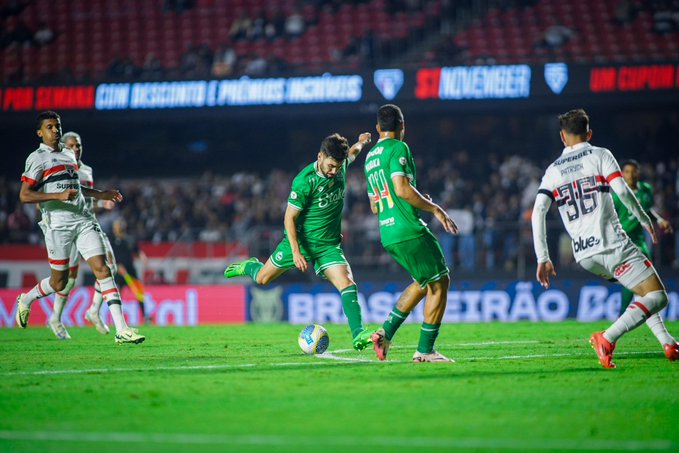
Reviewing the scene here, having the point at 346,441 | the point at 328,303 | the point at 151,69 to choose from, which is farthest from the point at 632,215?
the point at 151,69

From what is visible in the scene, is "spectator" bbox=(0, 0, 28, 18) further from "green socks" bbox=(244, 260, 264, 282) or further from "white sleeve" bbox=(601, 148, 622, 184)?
"white sleeve" bbox=(601, 148, 622, 184)

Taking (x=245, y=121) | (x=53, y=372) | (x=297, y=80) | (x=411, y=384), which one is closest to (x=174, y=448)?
(x=411, y=384)

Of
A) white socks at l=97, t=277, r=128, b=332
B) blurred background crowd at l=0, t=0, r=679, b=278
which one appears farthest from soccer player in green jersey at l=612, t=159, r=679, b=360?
blurred background crowd at l=0, t=0, r=679, b=278

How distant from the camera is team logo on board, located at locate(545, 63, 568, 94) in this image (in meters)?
25.4

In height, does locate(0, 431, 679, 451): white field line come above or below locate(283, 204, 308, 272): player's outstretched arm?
below

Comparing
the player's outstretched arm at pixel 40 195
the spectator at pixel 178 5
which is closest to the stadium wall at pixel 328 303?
the player's outstretched arm at pixel 40 195

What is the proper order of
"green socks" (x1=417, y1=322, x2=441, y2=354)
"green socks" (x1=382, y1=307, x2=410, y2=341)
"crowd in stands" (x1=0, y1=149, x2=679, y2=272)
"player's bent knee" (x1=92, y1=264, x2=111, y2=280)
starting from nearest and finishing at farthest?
"green socks" (x1=417, y1=322, x2=441, y2=354)
"green socks" (x1=382, y1=307, x2=410, y2=341)
"player's bent knee" (x1=92, y1=264, x2=111, y2=280)
"crowd in stands" (x1=0, y1=149, x2=679, y2=272)

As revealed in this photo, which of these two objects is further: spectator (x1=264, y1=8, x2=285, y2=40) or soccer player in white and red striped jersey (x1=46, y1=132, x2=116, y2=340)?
spectator (x1=264, y1=8, x2=285, y2=40)

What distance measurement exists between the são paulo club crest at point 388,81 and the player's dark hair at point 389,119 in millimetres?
16690

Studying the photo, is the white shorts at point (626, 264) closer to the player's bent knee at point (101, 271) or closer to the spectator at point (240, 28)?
the player's bent knee at point (101, 271)

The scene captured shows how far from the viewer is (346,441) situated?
19.0ft

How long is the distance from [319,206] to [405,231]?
4.95ft

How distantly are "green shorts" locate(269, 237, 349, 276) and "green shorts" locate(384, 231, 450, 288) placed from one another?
1.26 metres

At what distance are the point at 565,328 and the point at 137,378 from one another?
873 centimetres
